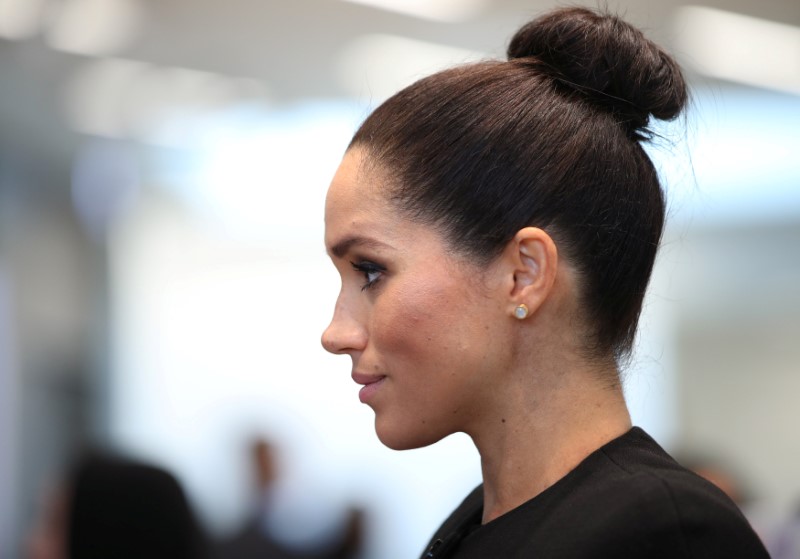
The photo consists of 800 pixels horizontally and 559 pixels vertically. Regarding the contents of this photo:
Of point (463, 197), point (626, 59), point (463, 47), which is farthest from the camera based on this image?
point (463, 47)

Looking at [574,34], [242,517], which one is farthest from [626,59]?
[242,517]

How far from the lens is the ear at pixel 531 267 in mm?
1132

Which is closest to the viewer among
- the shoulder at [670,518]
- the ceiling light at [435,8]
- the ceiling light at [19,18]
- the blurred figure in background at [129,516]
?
the shoulder at [670,518]

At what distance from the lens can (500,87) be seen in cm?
124

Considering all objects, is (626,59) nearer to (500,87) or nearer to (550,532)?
(500,87)

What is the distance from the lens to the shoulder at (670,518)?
37.8 inches

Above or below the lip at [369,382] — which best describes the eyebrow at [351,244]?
above

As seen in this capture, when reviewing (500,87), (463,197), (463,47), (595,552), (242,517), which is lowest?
(242,517)

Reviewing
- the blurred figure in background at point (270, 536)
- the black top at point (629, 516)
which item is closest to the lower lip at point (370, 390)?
the black top at point (629, 516)

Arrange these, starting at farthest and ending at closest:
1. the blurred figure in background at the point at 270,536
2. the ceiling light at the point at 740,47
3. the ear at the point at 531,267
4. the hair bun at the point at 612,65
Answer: the ceiling light at the point at 740,47, the blurred figure in background at the point at 270,536, the hair bun at the point at 612,65, the ear at the point at 531,267

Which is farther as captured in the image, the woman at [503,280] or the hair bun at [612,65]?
the hair bun at [612,65]

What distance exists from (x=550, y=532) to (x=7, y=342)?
3.79 meters

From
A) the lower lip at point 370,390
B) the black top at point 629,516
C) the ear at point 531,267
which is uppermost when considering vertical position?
the ear at point 531,267

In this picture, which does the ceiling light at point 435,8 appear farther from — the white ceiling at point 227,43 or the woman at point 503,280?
the woman at point 503,280
